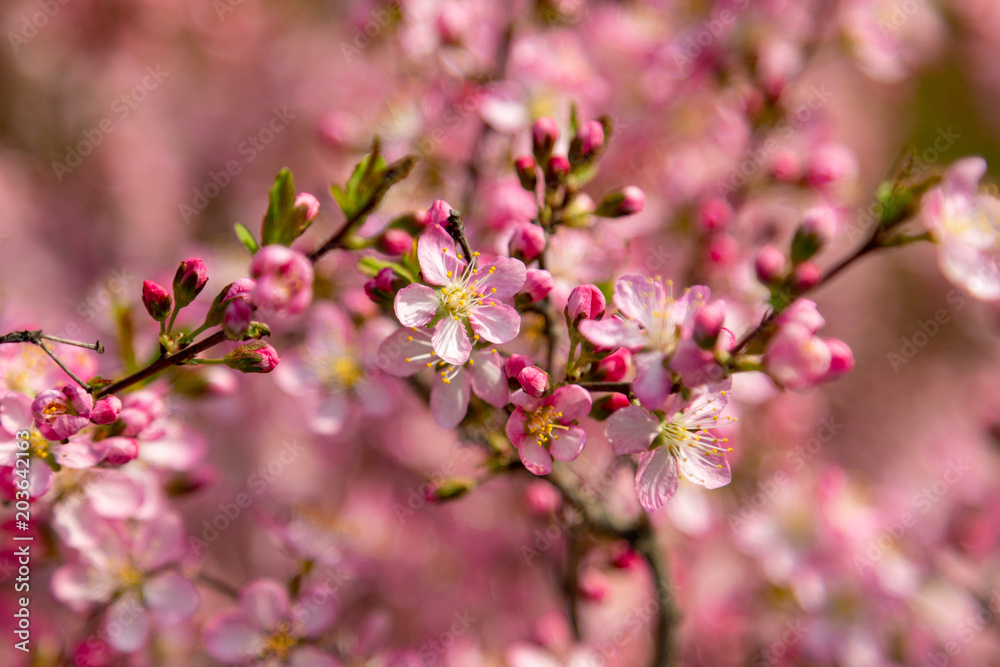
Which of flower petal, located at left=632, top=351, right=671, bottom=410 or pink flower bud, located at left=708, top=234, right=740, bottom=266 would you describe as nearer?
flower petal, located at left=632, top=351, right=671, bottom=410

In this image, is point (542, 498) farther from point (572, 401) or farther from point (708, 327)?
point (708, 327)

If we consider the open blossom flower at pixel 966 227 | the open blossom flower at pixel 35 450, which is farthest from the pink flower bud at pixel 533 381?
the open blossom flower at pixel 966 227

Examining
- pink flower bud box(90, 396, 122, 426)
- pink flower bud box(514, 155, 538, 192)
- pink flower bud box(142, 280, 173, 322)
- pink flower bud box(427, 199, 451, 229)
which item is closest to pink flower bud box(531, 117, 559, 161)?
pink flower bud box(514, 155, 538, 192)

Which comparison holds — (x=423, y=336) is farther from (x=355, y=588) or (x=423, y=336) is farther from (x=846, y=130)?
(x=846, y=130)

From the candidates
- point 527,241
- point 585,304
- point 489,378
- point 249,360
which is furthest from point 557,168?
point 249,360

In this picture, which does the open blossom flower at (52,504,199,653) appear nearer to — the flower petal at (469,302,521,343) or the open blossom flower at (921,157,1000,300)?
the flower petal at (469,302,521,343)

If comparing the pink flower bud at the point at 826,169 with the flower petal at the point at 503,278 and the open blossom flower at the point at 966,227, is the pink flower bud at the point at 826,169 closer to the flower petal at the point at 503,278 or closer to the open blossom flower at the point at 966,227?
the open blossom flower at the point at 966,227

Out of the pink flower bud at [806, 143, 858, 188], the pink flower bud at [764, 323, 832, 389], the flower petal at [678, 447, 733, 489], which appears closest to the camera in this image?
the pink flower bud at [764, 323, 832, 389]
